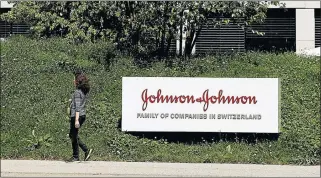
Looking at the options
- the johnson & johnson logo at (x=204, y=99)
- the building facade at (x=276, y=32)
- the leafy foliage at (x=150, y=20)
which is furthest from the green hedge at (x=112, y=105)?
the building facade at (x=276, y=32)

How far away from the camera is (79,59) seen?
53.6ft

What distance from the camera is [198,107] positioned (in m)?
11.5

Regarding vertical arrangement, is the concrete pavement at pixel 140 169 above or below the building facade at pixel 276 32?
below

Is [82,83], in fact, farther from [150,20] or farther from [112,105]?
[150,20]

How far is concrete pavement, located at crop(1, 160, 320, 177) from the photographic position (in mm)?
9297

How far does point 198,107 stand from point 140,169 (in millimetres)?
2265

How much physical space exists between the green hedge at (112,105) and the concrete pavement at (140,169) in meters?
0.45

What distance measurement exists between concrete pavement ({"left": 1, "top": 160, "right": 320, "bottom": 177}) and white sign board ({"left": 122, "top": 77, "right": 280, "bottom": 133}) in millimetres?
1216

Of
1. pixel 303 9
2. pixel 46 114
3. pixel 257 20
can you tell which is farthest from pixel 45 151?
pixel 303 9

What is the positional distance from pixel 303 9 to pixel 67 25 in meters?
14.9

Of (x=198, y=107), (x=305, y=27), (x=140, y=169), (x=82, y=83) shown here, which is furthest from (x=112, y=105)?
(x=305, y=27)

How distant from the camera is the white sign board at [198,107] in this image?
11.4 m

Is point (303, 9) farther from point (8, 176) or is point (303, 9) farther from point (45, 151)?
point (8, 176)

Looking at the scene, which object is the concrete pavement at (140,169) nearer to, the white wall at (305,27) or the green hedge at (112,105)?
the green hedge at (112,105)
